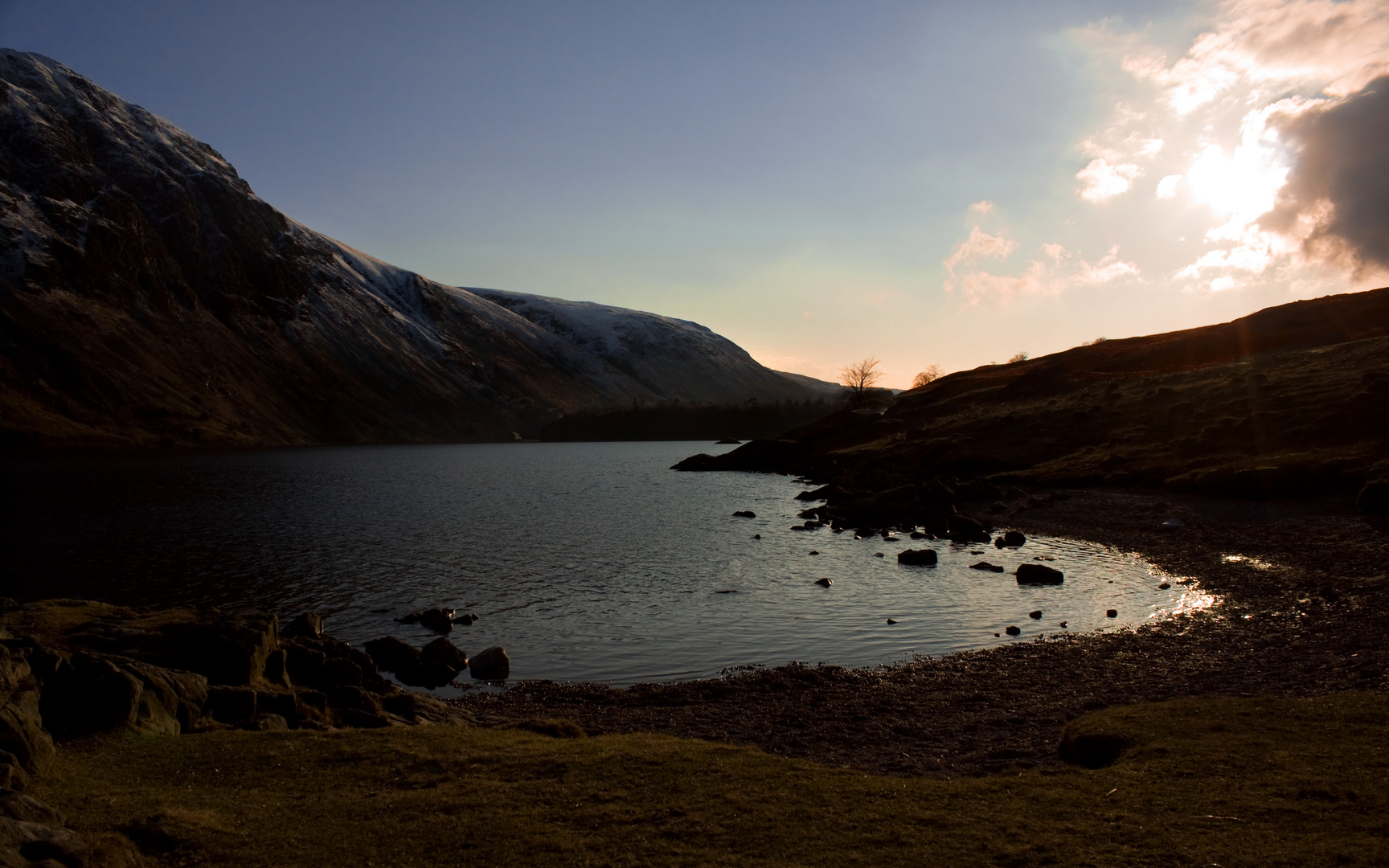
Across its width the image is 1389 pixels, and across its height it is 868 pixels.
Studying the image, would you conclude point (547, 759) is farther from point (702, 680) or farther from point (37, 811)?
point (702, 680)

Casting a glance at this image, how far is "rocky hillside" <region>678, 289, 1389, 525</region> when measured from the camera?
58.1 m

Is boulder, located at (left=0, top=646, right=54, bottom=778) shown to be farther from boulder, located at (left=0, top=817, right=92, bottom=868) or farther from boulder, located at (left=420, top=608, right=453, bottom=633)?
boulder, located at (left=420, top=608, right=453, bottom=633)

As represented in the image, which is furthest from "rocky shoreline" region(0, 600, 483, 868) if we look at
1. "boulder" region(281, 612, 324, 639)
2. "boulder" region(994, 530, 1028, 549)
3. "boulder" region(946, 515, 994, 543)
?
"boulder" region(946, 515, 994, 543)

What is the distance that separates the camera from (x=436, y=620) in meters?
33.6

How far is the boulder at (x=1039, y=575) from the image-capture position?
3972 cm

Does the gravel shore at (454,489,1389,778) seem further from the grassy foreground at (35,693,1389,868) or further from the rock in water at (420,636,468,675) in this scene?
the rock in water at (420,636,468,675)

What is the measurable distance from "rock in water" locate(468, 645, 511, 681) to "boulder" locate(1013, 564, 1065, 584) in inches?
1050

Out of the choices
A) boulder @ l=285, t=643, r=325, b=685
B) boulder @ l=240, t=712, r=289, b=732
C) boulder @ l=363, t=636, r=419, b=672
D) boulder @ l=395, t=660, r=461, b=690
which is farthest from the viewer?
boulder @ l=363, t=636, r=419, b=672

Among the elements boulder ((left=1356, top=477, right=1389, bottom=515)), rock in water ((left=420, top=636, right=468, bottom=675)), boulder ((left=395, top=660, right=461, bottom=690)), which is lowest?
boulder ((left=395, top=660, right=461, bottom=690))

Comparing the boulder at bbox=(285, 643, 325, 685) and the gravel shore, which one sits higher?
the boulder at bbox=(285, 643, 325, 685)

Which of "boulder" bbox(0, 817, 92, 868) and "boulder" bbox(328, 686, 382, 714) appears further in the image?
"boulder" bbox(328, 686, 382, 714)

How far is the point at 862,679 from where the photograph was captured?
25.2 meters

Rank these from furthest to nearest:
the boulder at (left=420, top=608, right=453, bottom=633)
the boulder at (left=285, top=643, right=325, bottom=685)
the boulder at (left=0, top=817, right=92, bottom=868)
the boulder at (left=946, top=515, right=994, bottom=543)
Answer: the boulder at (left=946, top=515, right=994, bottom=543)
the boulder at (left=420, top=608, right=453, bottom=633)
the boulder at (left=285, top=643, right=325, bottom=685)
the boulder at (left=0, top=817, right=92, bottom=868)

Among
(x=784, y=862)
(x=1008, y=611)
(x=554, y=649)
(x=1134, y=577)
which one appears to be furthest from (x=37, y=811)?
(x=1134, y=577)
